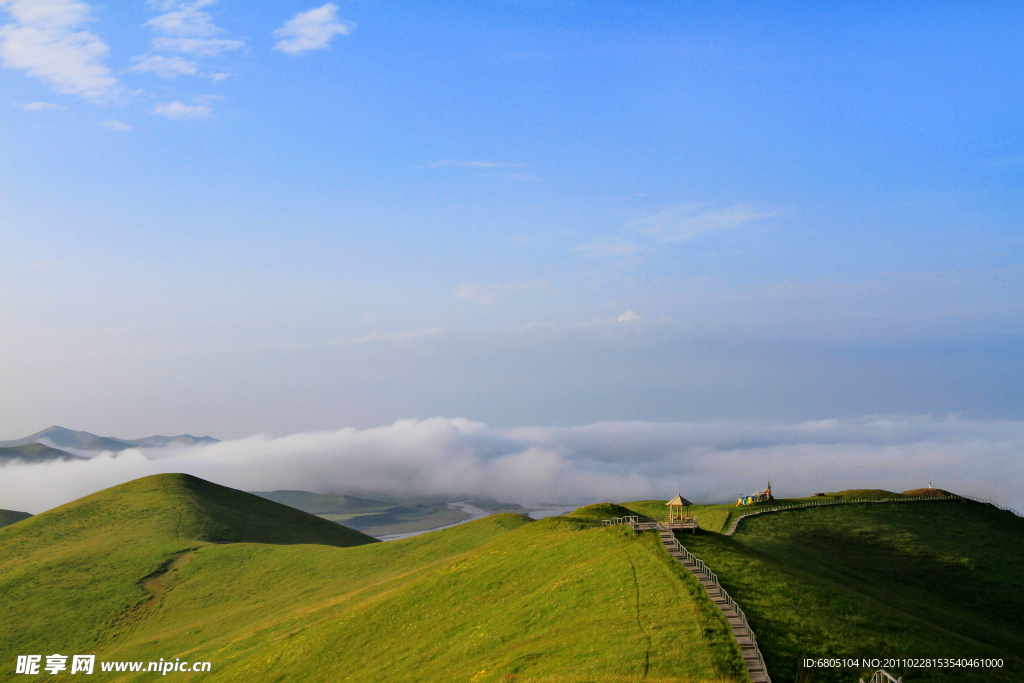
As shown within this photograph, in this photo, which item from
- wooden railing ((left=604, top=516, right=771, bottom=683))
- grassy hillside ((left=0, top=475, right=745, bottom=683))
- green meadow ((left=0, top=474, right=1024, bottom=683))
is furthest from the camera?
grassy hillside ((left=0, top=475, right=745, bottom=683))

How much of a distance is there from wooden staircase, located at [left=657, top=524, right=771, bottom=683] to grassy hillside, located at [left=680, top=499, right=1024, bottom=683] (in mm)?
930

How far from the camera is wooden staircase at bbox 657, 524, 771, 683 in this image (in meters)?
35.3

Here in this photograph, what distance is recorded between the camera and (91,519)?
14962cm

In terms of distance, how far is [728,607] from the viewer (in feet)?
141

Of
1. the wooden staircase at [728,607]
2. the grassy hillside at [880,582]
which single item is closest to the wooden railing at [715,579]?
the wooden staircase at [728,607]

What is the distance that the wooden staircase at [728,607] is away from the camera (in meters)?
35.3

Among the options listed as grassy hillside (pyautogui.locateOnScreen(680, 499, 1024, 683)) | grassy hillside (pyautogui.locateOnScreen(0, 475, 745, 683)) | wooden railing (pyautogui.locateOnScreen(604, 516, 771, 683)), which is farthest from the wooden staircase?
grassy hillside (pyautogui.locateOnScreen(680, 499, 1024, 683))

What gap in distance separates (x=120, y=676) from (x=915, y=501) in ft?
383

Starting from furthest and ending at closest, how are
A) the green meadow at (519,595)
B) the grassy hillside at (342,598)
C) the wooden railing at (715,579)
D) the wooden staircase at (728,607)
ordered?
the grassy hillside at (342,598) → the green meadow at (519,595) → the wooden railing at (715,579) → the wooden staircase at (728,607)

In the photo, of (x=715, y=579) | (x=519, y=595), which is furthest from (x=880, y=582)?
(x=519, y=595)

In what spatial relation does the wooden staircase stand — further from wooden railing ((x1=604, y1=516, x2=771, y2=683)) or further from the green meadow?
the green meadow

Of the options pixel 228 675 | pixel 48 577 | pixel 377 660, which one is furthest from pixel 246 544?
pixel 377 660

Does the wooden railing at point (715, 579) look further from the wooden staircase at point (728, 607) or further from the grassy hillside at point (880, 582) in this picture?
the grassy hillside at point (880, 582)

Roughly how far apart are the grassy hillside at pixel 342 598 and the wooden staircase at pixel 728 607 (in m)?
0.75
